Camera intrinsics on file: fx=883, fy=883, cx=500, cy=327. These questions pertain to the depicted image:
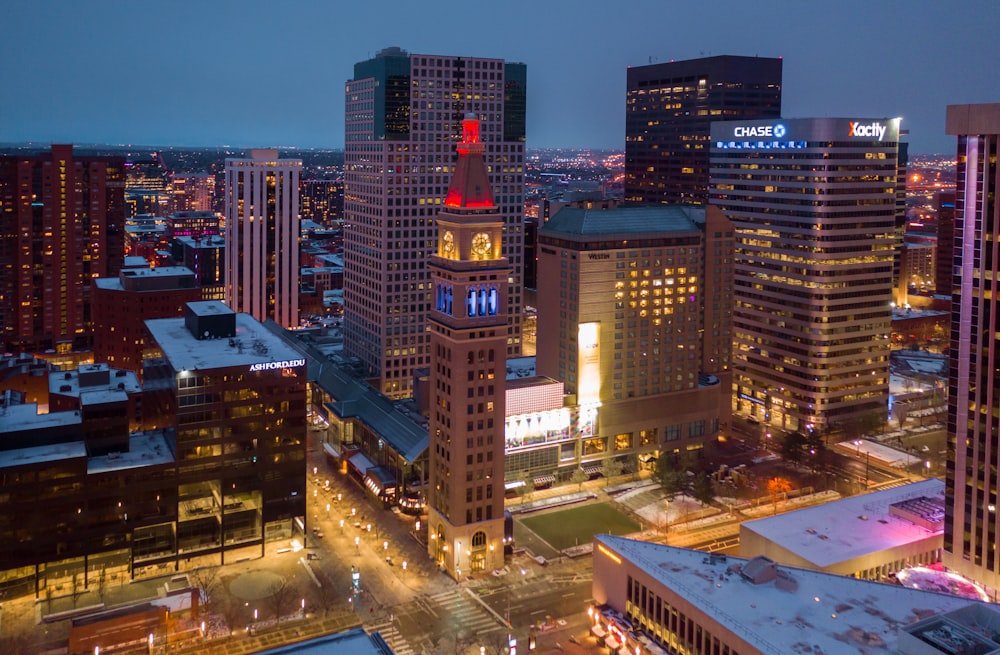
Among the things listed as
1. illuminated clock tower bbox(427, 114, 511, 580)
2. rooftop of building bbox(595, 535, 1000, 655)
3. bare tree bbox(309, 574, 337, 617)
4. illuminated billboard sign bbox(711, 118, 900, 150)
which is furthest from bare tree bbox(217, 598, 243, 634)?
illuminated billboard sign bbox(711, 118, 900, 150)

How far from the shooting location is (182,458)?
12369 cm

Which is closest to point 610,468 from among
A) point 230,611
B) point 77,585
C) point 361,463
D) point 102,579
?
point 361,463

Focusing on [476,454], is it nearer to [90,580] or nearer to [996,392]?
[90,580]

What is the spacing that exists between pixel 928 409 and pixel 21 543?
179120 millimetres

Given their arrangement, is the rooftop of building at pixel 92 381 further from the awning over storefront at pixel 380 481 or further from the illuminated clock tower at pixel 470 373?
the illuminated clock tower at pixel 470 373

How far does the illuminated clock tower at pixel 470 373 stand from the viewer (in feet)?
410

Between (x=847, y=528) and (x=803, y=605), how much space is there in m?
32.9

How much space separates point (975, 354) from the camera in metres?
113

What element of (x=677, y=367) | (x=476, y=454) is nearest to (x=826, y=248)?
(x=677, y=367)

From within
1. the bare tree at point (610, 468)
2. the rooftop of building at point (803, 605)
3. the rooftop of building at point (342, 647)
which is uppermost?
the rooftop of building at point (342, 647)

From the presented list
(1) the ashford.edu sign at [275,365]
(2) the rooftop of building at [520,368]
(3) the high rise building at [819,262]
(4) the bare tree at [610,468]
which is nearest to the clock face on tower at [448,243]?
(1) the ashford.edu sign at [275,365]

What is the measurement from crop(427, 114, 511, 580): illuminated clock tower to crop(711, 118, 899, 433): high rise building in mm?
82348

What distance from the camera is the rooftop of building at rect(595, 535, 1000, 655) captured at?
83.3 meters

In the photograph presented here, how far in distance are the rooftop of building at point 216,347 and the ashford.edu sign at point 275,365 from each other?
0.38m
